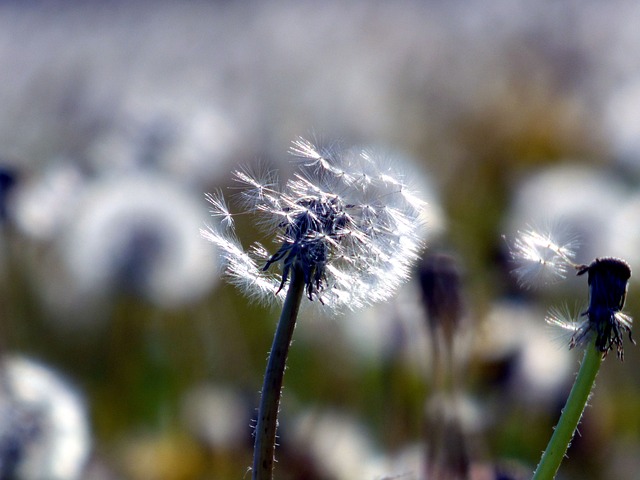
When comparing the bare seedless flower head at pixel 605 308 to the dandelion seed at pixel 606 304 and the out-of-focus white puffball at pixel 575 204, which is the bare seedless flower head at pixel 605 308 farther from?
the out-of-focus white puffball at pixel 575 204

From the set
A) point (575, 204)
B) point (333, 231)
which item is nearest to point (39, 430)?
point (333, 231)

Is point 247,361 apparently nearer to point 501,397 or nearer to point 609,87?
point 501,397

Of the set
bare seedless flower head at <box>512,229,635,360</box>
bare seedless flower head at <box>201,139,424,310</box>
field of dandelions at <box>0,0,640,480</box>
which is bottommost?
bare seedless flower head at <box>512,229,635,360</box>

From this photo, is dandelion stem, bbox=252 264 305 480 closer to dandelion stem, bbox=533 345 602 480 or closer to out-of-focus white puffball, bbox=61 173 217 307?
dandelion stem, bbox=533 345 602 480

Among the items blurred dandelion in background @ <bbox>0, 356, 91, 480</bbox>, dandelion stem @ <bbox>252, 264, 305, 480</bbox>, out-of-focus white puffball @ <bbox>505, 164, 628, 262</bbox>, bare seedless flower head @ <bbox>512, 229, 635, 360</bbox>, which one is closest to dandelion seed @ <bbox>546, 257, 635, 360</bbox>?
bare seedless flower head @ <bbox>512, 229, 635, 360</bbox>

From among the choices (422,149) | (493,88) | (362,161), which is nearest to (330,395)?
(362,161)

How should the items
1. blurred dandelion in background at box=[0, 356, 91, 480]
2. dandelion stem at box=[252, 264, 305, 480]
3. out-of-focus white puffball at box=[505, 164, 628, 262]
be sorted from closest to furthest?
dandelion stem at box=[252, 264, 305, 480] < blurred dandelion in background at box=[0, 356, 91, 480] < out-of-focus white puffball at box=[505, 164, 628, 262]

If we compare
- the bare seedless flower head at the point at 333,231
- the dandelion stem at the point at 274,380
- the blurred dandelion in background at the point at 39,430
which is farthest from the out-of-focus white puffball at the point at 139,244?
the dandelion stem at the point at 274,380
